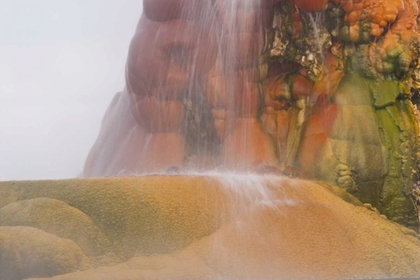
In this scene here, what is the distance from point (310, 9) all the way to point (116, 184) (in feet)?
11.1

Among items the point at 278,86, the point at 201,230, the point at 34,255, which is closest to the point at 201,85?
the point at 278,86

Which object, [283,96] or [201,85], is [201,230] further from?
[283,96]

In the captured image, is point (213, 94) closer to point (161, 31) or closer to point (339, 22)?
point (161, 31)

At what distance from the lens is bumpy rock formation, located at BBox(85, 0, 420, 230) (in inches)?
306

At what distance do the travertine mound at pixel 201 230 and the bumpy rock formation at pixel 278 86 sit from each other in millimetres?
1428

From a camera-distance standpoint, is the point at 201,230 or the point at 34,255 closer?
the point at 34,255

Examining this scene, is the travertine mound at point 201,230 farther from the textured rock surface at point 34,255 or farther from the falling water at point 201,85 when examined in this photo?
the falling water at point 201,85

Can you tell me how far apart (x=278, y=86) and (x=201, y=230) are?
2688mm

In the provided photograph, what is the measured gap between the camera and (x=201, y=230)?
19.0 ft

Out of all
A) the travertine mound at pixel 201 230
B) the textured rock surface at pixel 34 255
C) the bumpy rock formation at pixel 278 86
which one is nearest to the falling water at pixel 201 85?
the bumpy rock formation at pixel 278 86

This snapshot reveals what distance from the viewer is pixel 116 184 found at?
578 centimetres

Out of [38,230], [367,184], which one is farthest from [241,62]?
[38,230]

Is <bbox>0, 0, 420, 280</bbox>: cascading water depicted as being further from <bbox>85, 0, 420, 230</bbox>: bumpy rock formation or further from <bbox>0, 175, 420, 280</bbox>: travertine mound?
<bbox>0, 175, 420, 280</bbox>: travertine mound

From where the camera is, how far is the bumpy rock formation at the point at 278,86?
306 inches
